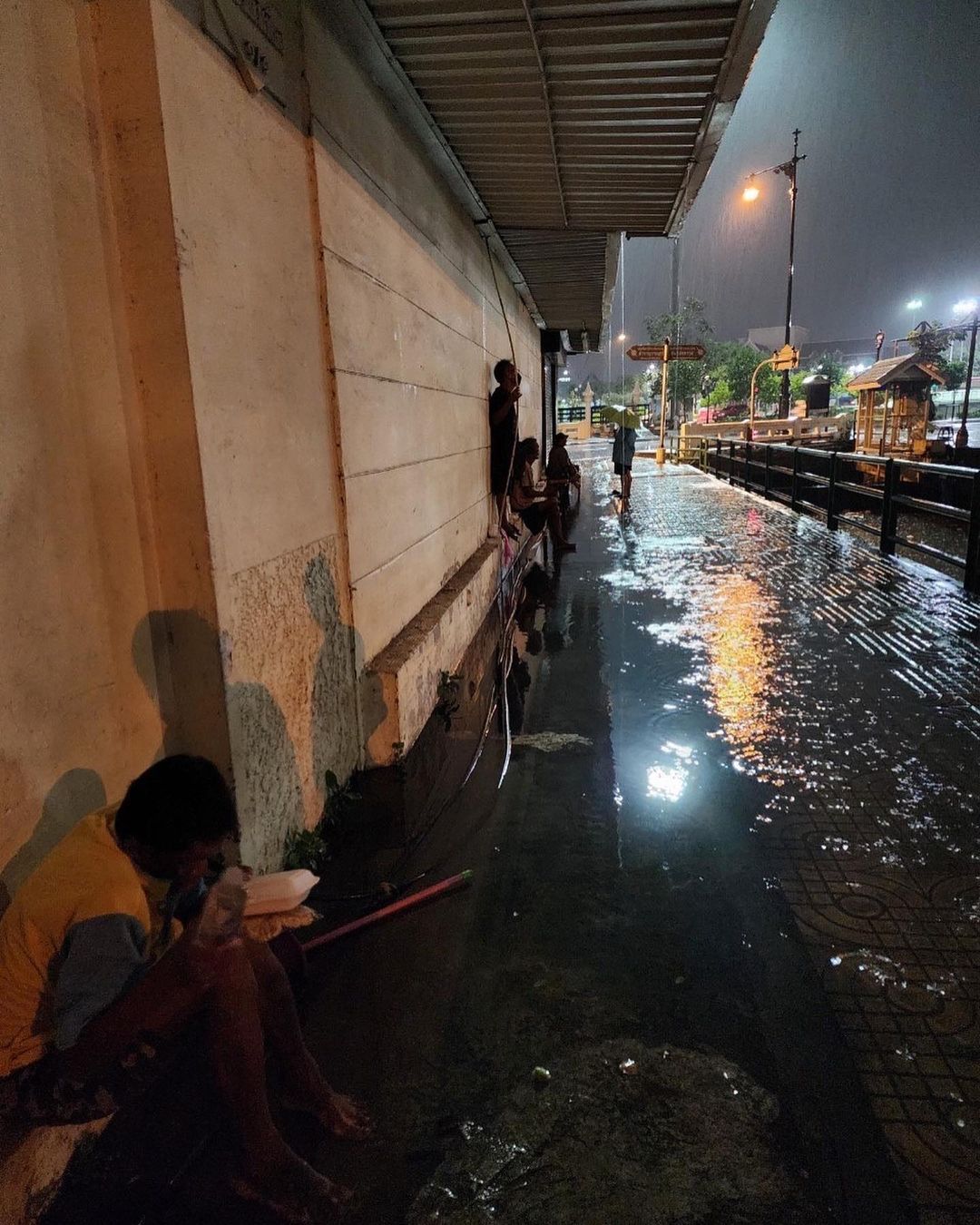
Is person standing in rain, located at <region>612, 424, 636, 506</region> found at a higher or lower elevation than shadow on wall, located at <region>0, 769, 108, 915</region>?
higher

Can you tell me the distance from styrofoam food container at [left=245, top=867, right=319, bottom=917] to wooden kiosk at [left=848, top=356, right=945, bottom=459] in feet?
90.5

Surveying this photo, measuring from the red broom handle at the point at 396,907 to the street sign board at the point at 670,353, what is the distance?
1800 cm

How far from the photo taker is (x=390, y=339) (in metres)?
4.46

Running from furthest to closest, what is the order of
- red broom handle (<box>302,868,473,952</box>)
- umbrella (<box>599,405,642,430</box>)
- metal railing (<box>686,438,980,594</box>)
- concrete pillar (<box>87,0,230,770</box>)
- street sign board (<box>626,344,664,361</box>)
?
street sign board (<box>626,344,664,361</box>), umbrella (<box>599,405,642,430</box>), metal railing (<box>686,438,980,594</box>), red broom handle (<box>302,868,473,952</box>), concrete pillar (<box>87,0,230,770</box>)

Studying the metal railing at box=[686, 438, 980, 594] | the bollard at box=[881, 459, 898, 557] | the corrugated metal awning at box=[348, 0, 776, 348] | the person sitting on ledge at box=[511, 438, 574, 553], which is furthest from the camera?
the person sitting on ledge at box=[511, 438, 574, 553]

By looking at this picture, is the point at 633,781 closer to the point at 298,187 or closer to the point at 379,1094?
the point at 379,1094

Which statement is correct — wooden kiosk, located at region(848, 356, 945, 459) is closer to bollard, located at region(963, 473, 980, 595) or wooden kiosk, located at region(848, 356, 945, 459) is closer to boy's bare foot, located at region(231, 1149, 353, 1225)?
bollard, located at region(963, 473, 980, 595)

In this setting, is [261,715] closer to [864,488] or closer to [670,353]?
[864,488]

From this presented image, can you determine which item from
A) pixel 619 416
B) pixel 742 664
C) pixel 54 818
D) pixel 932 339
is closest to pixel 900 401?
pixel 619 416

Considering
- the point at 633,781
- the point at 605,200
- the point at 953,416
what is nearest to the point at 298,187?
the point at 633,781

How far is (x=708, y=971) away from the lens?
2549 millimetres

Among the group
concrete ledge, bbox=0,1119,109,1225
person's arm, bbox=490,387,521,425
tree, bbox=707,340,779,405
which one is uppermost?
tree, bbox=707,340,779,405

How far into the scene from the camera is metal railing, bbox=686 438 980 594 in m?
7.58

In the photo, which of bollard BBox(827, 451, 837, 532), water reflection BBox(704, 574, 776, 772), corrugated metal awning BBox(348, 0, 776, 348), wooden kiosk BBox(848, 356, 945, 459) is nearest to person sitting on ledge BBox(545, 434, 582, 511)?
bollard BBox(827, 451, 837, 532)
